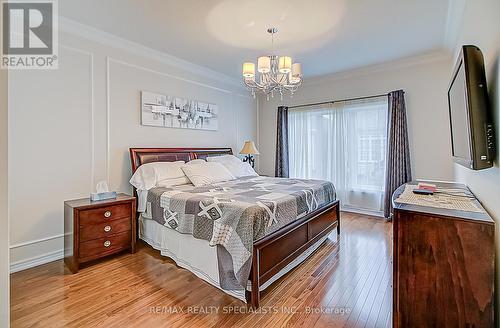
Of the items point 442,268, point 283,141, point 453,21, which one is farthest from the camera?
point 283,141

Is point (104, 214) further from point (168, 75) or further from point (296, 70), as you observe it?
point (296, 70)

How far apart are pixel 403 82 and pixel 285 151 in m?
2.50

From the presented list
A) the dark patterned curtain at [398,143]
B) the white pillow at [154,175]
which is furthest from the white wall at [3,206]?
the dark patterned curtain at [398,143]

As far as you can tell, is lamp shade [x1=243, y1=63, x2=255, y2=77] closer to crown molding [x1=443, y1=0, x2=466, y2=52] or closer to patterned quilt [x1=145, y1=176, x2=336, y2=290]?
patterned quilt [x1=145, y1=176, x2=336, y2=290]

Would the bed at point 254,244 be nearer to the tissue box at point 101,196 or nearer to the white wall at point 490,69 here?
the tissue box at point 101,196

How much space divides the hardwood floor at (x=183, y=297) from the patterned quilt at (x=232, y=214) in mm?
283

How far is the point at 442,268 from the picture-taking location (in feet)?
3.85

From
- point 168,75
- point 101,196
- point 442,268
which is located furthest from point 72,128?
point 442,268

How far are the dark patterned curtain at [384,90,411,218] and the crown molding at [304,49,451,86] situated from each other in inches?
19.7

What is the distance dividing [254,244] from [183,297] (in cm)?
79

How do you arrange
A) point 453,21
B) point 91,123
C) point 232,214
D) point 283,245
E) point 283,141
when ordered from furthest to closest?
point 283,141 < point 91,123 < point 453,21 < point 283,245 < point 232,214

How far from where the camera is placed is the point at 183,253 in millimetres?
2447

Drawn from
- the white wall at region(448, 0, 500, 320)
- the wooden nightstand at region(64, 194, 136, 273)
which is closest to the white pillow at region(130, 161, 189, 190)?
the wooden nightstand at region(64, 194, 136, 273)

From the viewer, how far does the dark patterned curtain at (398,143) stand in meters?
3.91
